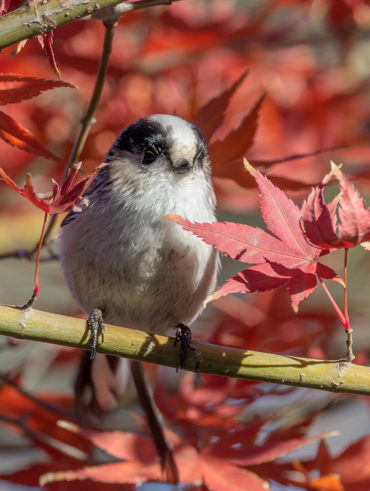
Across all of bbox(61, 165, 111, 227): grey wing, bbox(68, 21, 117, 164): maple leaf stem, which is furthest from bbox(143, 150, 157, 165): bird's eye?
bbox(68, 21, 117, 164): maple leaf stem

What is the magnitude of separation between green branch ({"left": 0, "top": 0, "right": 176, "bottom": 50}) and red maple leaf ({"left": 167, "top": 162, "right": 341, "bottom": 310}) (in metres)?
0.34

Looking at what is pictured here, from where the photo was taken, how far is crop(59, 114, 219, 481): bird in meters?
1.43

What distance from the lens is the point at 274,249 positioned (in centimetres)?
101

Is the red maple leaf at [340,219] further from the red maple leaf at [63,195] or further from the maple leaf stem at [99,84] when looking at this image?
the maple leaf stem at [99,84]

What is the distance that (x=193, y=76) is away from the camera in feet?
6.15

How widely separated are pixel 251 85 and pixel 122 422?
1.07 metres

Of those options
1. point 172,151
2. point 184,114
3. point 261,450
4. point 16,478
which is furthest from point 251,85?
point 16,478

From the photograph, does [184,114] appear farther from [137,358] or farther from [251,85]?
[137,358]

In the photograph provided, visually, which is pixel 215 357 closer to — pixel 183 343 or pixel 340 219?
pixel 183 343

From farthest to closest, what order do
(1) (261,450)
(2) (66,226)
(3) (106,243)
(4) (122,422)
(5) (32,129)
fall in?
1. (4) (122,422)
2. (5) (32,129)
3. (2) (66,226)
4. (3) (106,243)
5. (1) (261,450)

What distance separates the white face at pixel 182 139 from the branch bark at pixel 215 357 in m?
0.43

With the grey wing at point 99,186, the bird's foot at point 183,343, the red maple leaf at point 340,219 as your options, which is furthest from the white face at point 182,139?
the red maple leaf at point 340,219

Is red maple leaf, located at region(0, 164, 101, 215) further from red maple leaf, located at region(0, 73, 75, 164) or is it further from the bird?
the bird

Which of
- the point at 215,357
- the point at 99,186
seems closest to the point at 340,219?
the point at 215,357
